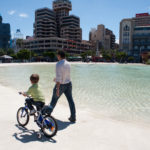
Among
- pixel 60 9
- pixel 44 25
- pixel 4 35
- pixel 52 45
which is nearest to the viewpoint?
pixel 52 45

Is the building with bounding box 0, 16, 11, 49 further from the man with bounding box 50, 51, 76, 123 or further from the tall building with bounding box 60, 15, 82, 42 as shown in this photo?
the man with bounding box 50, 51, 76, 123

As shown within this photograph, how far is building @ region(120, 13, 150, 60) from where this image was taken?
389 ft

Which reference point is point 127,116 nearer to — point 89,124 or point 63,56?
point 89,124

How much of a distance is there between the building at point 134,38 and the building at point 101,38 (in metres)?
34.2

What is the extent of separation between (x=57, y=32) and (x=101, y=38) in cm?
4322

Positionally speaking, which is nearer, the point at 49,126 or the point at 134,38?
the point at 49,126

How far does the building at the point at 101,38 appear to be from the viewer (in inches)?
6355

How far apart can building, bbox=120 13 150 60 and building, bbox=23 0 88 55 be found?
3366 centimetres

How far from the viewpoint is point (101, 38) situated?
162250 mm

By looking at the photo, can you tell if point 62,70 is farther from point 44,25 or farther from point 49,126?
point 44,25

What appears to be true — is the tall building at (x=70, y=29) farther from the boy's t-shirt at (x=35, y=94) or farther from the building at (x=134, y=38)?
the boy's t-shirt at (x=35, y=94)

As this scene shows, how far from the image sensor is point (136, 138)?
157 inches

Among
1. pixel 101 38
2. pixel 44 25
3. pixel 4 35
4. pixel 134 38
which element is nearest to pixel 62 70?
pixel 134 38

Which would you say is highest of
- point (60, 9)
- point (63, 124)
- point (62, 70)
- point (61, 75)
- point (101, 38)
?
point (60, 9)
